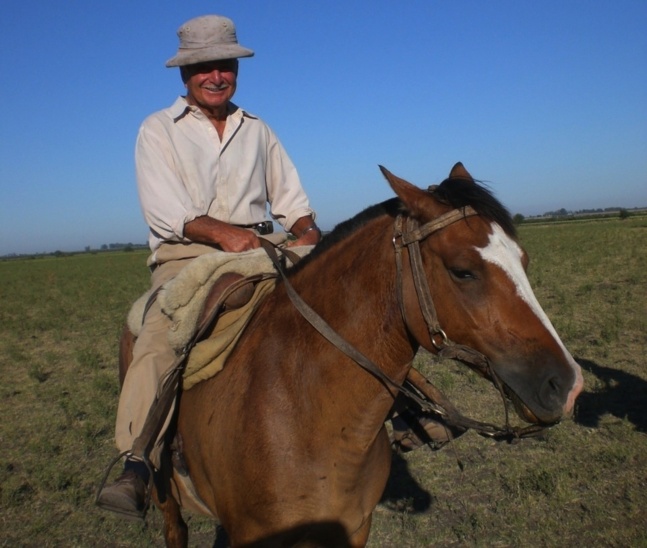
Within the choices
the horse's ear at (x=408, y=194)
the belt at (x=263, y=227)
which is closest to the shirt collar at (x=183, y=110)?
the belt at (x=263, y=227)

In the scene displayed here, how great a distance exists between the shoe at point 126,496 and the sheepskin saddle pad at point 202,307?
539mm

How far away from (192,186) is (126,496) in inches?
69.4

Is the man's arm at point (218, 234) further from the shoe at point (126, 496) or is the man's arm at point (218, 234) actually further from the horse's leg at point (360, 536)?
the horse's leg at point (360, 536)

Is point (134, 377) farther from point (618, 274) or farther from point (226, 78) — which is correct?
point (618, 274)

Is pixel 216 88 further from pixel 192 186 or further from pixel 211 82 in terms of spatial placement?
pixel 192 186

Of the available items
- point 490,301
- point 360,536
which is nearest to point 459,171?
point 490,301

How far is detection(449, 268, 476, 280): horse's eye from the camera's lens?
2277 millimetres

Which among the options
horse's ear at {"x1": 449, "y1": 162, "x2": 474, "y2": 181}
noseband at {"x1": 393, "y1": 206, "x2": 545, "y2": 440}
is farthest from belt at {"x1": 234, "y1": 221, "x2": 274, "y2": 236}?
noseband at {"x1": 393, "y1": 206, "x2": 545, "y2": 440}

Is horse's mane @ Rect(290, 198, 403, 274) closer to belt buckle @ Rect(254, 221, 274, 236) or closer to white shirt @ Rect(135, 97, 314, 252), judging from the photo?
white shirt @ Rect(135, 97, 314, 252)

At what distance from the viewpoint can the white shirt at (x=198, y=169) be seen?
11.0ft

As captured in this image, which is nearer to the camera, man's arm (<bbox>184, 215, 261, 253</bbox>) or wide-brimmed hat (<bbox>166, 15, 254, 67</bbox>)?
man's arm (<bbox>184, 215, 261, 253</bbox>)

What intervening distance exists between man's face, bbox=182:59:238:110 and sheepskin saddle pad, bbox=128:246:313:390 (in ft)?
3.40

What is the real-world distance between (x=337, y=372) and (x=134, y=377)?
1131 millimetres

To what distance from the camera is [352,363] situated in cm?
261
